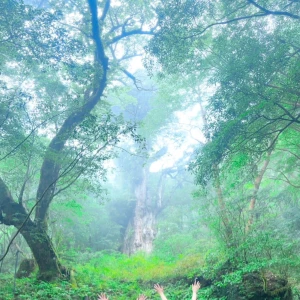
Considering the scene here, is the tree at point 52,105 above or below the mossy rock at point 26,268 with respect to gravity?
above

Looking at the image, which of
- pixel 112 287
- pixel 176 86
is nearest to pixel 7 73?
pixel 176 86

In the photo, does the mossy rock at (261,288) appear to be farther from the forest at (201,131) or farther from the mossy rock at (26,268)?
the mossy rock at (26,268)

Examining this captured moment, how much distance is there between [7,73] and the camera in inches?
444

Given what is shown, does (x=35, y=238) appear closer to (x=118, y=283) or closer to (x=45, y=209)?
(x=45, y=209)

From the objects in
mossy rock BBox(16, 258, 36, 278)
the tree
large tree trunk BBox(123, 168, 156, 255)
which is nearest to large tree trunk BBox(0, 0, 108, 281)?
Answer: the tree

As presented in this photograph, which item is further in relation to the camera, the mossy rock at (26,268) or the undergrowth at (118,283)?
the mossy rock at (26,268)

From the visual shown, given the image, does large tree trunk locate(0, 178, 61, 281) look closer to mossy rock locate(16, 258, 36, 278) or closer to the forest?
the forest

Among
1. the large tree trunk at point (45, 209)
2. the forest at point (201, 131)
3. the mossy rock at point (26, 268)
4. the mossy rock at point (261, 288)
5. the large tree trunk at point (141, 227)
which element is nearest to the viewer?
the mossy rock at point (261, 288)

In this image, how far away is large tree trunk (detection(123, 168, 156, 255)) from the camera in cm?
1942

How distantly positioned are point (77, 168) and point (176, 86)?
7.49 m

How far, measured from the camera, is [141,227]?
832 inches

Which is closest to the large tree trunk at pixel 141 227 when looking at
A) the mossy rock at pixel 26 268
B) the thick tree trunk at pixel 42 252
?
the mossy rock at pixel 26 268

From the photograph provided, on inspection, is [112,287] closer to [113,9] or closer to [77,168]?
[77,168]

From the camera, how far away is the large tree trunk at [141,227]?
1942 centimetres
